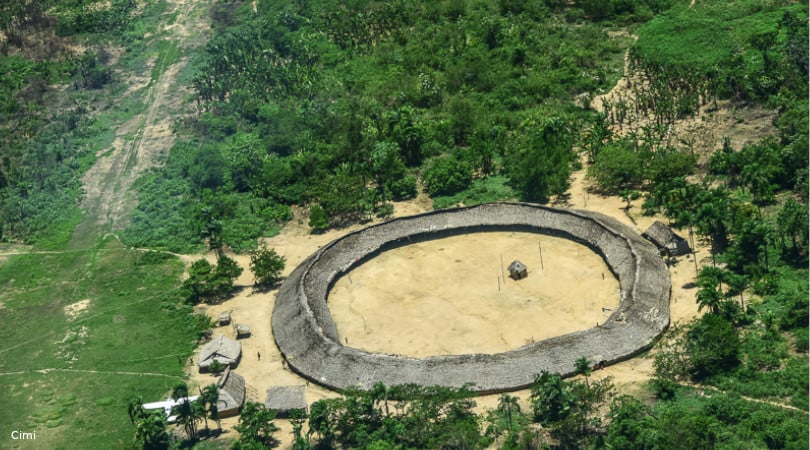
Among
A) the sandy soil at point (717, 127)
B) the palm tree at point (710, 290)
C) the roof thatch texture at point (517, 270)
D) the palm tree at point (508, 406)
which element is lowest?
the palm tree at point (508, 406)

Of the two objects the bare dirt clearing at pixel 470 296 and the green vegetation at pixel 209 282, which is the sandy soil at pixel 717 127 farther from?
the green vegetation at pixel 209 282

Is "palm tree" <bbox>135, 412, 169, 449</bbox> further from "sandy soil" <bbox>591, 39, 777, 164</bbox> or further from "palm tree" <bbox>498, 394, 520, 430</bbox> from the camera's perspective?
"sandy soil" <bbox>591, 39, 777, 164</bbox>

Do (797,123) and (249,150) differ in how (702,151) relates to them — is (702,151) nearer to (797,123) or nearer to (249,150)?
(797,123)

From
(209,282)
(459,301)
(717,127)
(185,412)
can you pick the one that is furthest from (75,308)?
(717,127)

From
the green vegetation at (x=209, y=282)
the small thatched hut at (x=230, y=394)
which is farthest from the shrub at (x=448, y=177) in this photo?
the small thatched hut at (x=230, y=394)

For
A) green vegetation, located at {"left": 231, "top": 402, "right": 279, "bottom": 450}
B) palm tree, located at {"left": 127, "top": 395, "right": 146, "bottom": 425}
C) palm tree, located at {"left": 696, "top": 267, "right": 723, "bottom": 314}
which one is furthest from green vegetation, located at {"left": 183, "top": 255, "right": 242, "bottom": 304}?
palm tree, located at {"left": 696, "top": 267, "right": 723, "bottom": 314}
